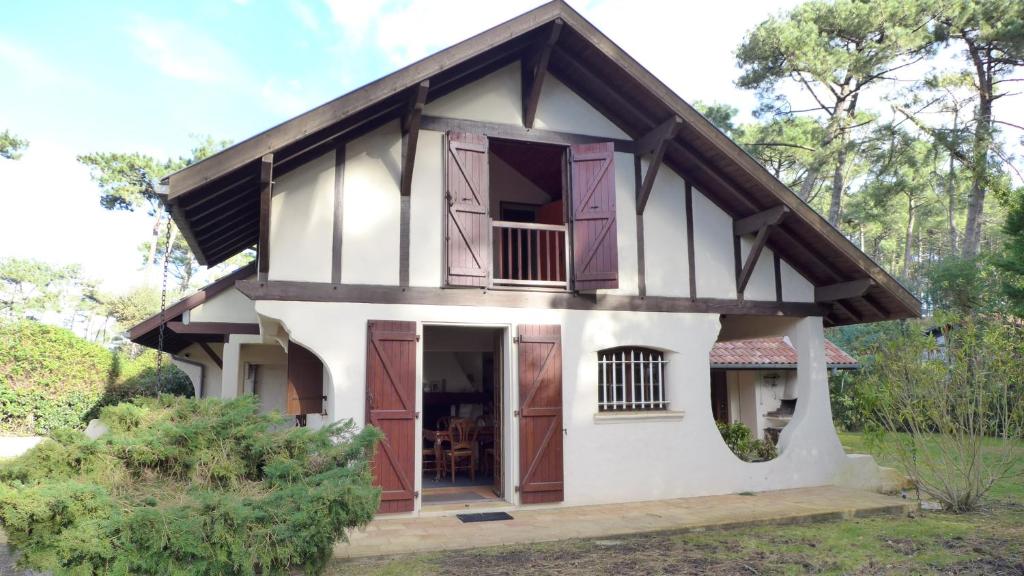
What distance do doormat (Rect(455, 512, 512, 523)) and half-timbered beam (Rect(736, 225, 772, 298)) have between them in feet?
13.3

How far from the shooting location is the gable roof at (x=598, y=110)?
625 cm

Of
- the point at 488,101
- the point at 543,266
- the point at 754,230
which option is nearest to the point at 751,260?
the point at 754,230

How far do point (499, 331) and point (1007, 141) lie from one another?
15.8 meters

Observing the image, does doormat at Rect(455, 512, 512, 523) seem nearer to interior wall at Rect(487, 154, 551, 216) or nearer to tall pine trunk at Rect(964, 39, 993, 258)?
interior wall at Rect(487, 154, 551, 216)

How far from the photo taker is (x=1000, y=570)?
5012 millimetres

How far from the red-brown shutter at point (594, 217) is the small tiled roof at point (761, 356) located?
6316mm

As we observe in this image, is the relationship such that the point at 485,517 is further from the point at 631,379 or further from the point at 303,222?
the point at 303,222

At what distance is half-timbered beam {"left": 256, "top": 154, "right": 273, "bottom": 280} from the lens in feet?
20.3

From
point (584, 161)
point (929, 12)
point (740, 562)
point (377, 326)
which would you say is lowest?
point (740, 562)

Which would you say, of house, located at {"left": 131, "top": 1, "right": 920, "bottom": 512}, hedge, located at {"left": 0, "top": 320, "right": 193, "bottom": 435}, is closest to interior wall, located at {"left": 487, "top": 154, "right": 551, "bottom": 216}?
house, located at {"left": 131, "top": 1, "right": 920, "bottom": 512}

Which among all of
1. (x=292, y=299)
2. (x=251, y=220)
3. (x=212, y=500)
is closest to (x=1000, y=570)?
(x=212, y=500)

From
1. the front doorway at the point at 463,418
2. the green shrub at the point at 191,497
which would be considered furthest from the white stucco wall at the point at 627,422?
the green shrub at the point at 191,497

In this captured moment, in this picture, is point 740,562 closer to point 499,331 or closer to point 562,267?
point 499,331

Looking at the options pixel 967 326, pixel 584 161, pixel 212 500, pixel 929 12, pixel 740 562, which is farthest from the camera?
pixel 929 12
